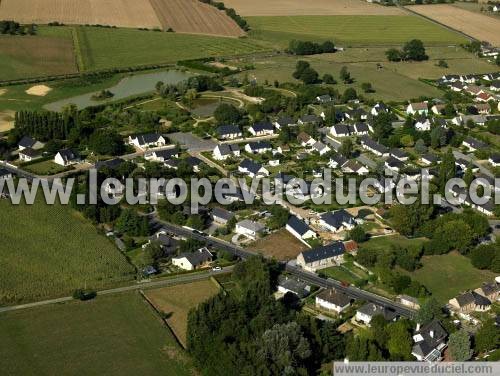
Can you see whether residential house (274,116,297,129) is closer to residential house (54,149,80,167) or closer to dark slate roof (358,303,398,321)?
residential house (54,149,80,167)

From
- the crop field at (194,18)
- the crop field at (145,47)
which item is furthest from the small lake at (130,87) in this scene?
the crop field at (194,18)

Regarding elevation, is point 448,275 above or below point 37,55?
below

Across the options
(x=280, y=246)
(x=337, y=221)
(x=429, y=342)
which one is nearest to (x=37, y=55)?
(x=337, y=221)

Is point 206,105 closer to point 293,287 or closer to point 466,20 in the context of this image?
point 293,287

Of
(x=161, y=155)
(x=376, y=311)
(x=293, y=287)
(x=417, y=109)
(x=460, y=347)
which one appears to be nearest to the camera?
(x=460, y=347)

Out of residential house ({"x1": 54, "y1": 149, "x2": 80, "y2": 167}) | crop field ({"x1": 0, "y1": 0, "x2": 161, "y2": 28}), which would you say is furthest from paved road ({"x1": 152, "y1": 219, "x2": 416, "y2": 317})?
crop field ({"x1": 0, "y1": 0, "x2": 161, "y2": 28})

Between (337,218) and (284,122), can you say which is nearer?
(337,218)
